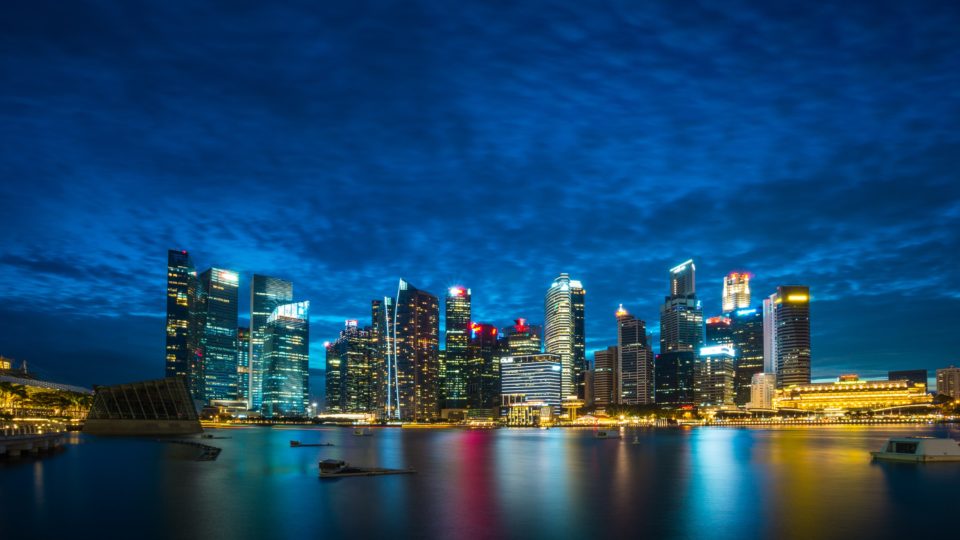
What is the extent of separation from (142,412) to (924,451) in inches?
4677

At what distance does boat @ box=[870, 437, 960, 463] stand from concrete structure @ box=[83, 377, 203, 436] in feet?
349

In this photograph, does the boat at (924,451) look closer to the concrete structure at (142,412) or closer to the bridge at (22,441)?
the bridge at (22,441)

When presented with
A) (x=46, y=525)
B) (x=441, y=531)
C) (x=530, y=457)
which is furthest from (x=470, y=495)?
(x=530, y=457)

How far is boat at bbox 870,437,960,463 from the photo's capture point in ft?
235

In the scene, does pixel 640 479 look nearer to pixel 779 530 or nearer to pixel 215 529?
pixel 779 530

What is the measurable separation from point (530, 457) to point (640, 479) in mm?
30691

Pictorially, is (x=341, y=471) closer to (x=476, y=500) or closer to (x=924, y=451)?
(x=476, y=500)

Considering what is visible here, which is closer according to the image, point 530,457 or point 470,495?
point 470,495

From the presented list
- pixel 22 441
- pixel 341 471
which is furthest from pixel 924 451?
pixel 22 441

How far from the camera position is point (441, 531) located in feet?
113

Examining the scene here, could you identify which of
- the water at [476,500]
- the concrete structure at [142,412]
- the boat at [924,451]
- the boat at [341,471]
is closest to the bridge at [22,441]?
the water at [476,500]

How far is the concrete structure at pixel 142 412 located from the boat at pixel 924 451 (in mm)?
106519

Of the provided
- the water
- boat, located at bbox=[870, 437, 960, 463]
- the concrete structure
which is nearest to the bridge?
the water

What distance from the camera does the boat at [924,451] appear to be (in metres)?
71.7
